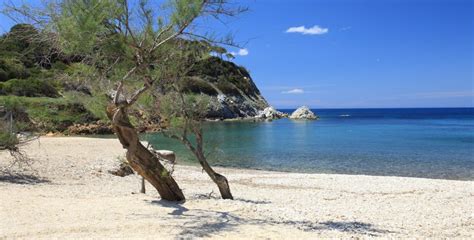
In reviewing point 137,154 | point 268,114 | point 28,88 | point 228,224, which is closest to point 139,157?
point 137,154

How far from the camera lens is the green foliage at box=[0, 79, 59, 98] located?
42669mm

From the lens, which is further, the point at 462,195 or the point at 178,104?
the point at 462,195

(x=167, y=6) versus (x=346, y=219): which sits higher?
(x=167, y=6)

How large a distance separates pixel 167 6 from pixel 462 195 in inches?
448

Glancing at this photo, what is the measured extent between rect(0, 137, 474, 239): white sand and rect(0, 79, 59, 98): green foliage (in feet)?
99.3

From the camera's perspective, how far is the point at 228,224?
7.71 metres

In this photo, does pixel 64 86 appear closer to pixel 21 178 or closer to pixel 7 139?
pixel 7 139

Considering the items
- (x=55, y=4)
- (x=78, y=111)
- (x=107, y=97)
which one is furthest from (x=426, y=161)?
(x=78, y=111)

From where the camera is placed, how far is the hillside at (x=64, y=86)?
7.82 meters

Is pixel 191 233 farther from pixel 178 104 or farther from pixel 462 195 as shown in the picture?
pixel 462 195

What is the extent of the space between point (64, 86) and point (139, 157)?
6.99 m

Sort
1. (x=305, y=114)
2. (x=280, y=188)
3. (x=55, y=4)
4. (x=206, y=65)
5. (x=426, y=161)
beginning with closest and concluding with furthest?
1. (x=55, y=4)
2. (x=206, y=65)
3. (x=280, y=188)
4. (x=426, y=161)
5. (x=305, y=114)

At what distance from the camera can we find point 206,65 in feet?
34.7

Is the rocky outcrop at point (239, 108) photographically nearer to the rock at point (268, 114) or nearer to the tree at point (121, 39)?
the rock at point (268, 114)
